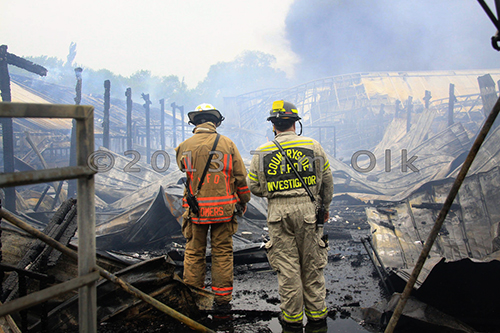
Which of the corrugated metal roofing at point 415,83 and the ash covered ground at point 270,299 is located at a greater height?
the corrugated metal roofing at point 415,83

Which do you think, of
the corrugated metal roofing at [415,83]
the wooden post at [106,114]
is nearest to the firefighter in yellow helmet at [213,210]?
the wooden post at [106,114]

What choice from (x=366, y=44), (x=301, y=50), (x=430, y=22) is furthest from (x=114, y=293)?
(x=301, y=50)

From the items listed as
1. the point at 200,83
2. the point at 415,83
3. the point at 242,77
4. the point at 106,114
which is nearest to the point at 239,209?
the point at 106,114

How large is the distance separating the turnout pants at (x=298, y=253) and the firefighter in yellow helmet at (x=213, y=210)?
554 mm

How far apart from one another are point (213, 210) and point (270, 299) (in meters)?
1.15

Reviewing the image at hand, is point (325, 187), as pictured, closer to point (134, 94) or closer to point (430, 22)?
point (430, 22)

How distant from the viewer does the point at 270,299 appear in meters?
3.18

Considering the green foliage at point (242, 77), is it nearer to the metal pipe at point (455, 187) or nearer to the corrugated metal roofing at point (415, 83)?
the corrugated metal roofing at point (415, 83)

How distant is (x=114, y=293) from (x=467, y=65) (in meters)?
31.4

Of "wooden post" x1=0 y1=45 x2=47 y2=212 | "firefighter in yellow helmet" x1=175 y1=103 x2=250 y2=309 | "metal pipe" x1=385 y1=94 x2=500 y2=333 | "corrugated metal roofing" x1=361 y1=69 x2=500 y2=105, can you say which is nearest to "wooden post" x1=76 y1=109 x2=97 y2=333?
"metal pipe" x1=385 y1=94 x2=500 y2=333

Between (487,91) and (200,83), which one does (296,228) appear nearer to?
(487,91)

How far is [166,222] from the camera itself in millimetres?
5516

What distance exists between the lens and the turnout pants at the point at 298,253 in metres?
2.43

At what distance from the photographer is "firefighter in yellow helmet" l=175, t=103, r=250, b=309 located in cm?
285
